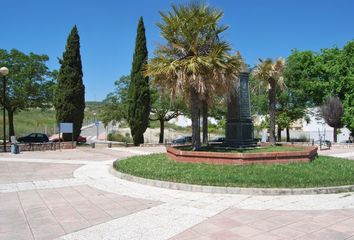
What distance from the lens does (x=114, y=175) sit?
533 inches

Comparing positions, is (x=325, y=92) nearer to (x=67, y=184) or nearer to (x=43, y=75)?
(x=43, y=75)

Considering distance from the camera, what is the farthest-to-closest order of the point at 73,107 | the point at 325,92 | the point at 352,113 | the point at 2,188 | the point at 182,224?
1. the point at 325,92
2. the point at 352,113
3. the point at 73,107
4. the point at 2,188
5. the point at 182,224

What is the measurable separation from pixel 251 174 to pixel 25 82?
26.7 m

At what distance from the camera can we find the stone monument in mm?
17031

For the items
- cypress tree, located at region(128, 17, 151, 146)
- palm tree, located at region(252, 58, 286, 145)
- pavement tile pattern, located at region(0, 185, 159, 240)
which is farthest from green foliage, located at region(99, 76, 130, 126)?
pavement tile pattern, located at region(0, 185, 159, 240)

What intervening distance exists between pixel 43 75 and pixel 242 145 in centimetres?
2426

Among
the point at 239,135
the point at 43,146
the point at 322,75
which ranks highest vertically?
the point at 322,75

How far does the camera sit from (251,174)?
38.2 feet

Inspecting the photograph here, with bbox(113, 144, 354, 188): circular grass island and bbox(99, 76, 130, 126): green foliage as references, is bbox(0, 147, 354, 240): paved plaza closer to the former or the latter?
bbox(113, 144, 354, 188): circular grass island

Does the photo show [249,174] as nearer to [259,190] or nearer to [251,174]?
[251,174]

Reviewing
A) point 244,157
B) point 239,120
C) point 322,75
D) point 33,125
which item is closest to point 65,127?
point 239,120

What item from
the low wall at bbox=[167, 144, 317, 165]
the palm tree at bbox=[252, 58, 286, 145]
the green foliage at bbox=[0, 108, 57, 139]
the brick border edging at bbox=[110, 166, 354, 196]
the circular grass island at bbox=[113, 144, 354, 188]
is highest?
the palm tree at bbox=[252, 58, 286, 145]

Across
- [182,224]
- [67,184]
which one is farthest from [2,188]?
[182,224]

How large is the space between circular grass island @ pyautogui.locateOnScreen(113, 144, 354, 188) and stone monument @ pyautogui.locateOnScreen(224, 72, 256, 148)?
3.75 metres
